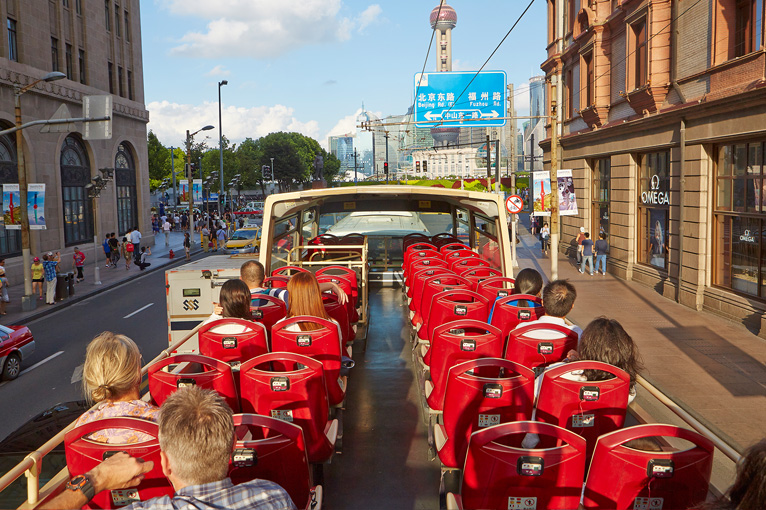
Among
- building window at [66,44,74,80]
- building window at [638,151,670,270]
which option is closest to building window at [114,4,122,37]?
building window at [66,44,74,80]

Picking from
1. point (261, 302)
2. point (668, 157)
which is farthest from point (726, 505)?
point (668, 157)

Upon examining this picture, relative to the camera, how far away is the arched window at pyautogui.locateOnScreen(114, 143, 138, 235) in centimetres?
4184

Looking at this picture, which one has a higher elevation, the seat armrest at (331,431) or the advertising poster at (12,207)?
the advertising poster at (12,207)

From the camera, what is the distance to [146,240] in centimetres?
4631

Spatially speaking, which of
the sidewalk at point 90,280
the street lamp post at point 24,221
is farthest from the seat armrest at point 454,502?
the street lamp post at point 24,221

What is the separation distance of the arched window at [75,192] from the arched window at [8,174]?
4.60 m

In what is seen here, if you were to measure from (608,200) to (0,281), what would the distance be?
22534 mm

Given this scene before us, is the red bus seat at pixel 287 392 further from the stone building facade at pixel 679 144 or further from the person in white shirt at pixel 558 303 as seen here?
the stone building facade at pixel 679 144

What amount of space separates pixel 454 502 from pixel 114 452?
6.05ft

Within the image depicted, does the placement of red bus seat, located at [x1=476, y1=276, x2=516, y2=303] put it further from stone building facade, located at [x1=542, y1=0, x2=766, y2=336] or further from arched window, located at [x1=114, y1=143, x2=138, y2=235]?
arched window, located at [x1=114, y1=143, x2=138, y2=235]

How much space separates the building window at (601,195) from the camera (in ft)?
88.5

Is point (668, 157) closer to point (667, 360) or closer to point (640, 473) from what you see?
point (667, 360)

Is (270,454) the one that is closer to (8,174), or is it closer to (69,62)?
(8,174)

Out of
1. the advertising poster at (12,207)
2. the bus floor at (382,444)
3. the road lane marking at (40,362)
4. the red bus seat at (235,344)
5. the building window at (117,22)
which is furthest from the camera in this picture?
the building window at (117,22)
